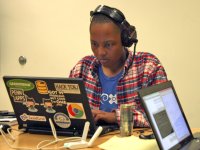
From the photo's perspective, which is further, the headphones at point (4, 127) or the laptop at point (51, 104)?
the headphones at point (4, 127)

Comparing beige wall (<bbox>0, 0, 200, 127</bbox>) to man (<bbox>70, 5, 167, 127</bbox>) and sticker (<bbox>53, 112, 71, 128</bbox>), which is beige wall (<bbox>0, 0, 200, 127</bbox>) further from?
sticker (<bbox>53, 112, 71, 128</bbox>)

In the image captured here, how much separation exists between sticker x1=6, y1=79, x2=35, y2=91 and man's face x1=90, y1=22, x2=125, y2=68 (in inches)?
17.6

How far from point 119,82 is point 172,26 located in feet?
3.00

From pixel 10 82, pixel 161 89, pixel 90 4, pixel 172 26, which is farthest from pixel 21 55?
pixel 161 89

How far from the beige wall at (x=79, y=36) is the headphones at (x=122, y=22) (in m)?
0.76

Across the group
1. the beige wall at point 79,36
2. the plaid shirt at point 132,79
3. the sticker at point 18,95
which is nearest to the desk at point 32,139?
the sticker at point 18,95

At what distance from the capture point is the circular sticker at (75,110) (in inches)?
56.0

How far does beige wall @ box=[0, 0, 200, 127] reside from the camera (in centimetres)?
256

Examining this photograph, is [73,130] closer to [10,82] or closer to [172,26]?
[10,82]

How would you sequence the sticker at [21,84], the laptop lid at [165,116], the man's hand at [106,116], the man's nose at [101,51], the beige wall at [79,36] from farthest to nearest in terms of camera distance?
the beige wall at [79,36] < the man's nose at [101,51] < the man's hand at [106,116] < the sticker at [21,84] < the laptop lid at [165,116]

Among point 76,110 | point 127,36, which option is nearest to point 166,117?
point 76,110

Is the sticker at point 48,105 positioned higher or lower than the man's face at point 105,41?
lower

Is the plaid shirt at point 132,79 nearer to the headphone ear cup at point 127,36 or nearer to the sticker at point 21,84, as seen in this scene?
the headphone ear cup at point 127,36

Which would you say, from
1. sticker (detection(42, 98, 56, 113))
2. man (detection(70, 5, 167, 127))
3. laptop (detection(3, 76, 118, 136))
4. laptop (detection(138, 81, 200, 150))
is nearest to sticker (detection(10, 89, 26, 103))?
laptop (detection(3, 76, 118, 136))
